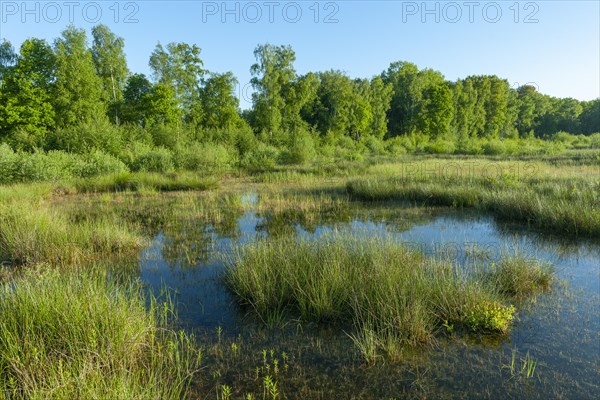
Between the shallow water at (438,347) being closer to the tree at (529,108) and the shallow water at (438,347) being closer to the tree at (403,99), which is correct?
the tree at (403,99)

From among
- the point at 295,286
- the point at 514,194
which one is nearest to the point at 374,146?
the point at 514,194

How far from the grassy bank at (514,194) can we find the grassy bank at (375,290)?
3.71 meters

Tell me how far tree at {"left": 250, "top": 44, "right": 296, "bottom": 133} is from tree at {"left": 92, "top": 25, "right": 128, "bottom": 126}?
13.8 metres

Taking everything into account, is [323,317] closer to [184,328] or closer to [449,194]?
[184,328]

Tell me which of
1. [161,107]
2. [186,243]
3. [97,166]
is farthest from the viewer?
[161,107]

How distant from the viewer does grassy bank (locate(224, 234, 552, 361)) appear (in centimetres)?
390

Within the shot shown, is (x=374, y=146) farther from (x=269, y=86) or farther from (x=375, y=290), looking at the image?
(x=375, y=290)

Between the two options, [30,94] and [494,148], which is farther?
[494,148]

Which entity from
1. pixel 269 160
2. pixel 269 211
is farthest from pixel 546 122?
pixel 269 211

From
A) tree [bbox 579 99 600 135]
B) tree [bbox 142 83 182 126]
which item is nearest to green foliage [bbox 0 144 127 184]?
tree [bbox 142 83 182 126]

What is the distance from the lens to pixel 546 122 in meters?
59.4

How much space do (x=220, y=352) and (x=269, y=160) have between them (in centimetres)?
2003

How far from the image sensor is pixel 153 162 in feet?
67.6

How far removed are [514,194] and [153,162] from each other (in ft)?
60.1
